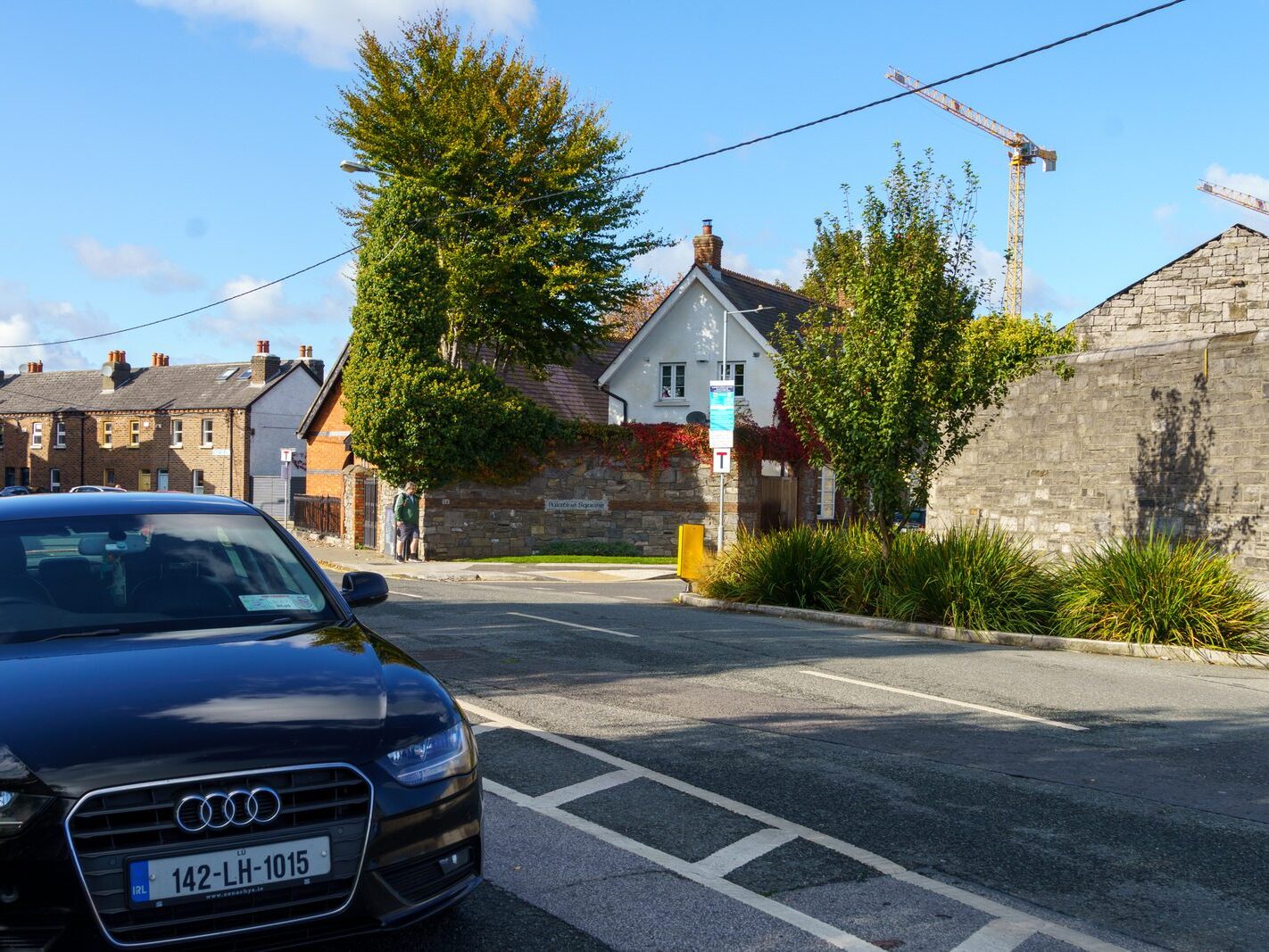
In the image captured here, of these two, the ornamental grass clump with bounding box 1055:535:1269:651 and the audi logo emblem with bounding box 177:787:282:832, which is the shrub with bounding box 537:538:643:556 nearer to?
the ornamental grass clump with bounding box 1055:535:1269:651

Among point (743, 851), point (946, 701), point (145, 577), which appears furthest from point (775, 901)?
point (946, 701)

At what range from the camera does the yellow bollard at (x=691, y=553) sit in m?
19.4

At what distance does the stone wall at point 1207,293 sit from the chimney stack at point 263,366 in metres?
41.5

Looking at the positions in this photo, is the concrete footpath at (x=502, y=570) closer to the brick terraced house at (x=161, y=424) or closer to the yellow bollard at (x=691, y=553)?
the yellow bollard at (x=691, y=553)

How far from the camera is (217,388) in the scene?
197 feet

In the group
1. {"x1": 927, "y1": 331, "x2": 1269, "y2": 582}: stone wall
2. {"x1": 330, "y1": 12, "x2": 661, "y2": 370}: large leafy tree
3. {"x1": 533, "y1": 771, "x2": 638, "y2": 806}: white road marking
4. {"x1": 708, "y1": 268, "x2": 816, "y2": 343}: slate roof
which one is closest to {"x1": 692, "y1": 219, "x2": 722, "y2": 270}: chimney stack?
{"x1": 708, "y1": 268, "x2": 816, "y2": 343}: slate roof

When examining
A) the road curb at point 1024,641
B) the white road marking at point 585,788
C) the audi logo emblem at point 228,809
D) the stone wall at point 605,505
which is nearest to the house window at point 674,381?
the stone wall at point 605,505

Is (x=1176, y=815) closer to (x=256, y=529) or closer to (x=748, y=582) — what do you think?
(x=256, y=529)

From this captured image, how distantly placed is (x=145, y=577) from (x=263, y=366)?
5661 cm

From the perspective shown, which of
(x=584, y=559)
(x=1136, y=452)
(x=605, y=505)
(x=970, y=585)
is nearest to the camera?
(x=970, y=585)

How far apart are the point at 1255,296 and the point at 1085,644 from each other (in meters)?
21.2

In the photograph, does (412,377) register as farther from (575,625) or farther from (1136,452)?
(1136,452)

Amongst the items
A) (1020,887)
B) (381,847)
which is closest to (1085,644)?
(1020,887)

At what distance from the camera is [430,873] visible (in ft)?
12.2
